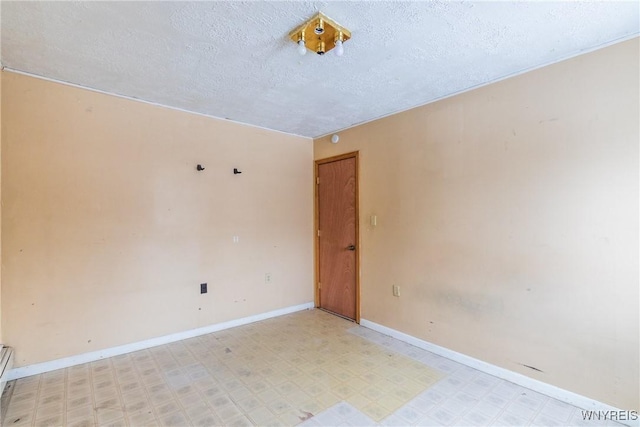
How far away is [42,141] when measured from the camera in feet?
8.18

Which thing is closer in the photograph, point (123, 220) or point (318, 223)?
point (123, 220)

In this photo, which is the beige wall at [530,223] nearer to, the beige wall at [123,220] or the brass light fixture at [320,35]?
the brass light fixture at [320,35]

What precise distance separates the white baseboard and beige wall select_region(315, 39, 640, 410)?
1.72 m

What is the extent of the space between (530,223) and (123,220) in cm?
353

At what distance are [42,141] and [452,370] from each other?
396cm

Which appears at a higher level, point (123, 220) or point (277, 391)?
point (123, 220)

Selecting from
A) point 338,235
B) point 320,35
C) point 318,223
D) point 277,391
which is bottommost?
point 277,391

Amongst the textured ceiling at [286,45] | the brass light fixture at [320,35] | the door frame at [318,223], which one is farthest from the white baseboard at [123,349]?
the brass light fixture at [320,35]

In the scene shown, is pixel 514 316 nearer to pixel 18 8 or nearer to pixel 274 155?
pixel 274 155

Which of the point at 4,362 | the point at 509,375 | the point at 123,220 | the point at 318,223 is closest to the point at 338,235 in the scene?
the point at 318,223

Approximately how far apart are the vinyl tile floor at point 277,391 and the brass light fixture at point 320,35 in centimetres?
238

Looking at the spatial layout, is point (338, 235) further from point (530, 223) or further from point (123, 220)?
point (123, 220)

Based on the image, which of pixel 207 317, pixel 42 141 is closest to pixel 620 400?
pixel 207 317

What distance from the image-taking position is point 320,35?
1.85 metres
